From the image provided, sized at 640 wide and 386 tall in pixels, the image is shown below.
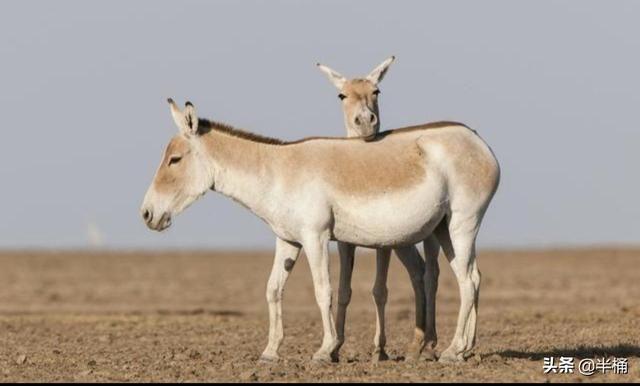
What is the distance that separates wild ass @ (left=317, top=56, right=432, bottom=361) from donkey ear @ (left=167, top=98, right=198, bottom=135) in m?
1.90

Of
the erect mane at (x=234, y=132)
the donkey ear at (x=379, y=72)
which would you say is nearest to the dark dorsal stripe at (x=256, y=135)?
the erect mane at (x=234, y=132)

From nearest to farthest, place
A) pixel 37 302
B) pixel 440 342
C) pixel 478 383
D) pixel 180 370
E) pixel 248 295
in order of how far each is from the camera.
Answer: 1. pixel 478 383
2. pixel 180 370
3. pixel 440 342
4. pixel 37 302
5. pixel 248 295

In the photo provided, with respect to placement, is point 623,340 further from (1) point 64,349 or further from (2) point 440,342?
(1) point 64,349

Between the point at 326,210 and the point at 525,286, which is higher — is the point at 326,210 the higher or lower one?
the higher one

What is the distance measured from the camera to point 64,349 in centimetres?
1803

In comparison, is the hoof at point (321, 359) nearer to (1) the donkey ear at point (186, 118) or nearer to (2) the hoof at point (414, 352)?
(2) the hoof at point (414, 352)

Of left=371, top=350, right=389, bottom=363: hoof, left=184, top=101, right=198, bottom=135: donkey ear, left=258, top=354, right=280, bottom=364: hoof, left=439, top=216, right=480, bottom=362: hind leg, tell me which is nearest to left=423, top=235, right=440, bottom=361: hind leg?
left=371, top=350, right=389, bottom=363: hoof

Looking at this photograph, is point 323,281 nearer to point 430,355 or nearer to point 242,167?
point 242,167

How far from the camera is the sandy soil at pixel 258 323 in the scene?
13.9 m

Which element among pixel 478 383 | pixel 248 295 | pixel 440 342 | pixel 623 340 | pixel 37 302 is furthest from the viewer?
pixel 248 295

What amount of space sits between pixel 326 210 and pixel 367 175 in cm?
56

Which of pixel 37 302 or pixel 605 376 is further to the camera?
pixel 37 302

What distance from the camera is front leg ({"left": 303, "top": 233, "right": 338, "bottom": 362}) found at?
14.0 meters

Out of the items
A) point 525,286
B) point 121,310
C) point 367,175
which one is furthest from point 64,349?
point 525,286
